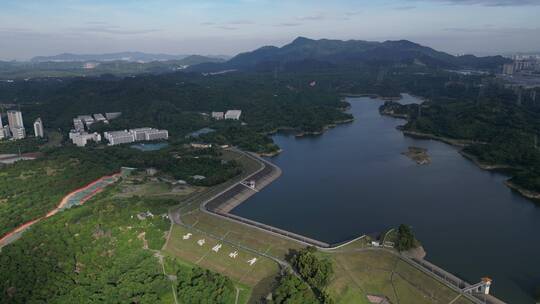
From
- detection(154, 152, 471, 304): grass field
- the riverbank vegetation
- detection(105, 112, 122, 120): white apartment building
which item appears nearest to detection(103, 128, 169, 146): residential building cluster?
the riverbank vegetation

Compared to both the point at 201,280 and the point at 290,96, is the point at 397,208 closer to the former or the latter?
the point at 201,280

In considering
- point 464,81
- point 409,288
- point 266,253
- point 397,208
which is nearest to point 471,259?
point 409,288

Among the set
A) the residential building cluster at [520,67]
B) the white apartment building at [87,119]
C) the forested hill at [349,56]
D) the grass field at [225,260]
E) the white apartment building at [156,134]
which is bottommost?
the grass field at [225,260]

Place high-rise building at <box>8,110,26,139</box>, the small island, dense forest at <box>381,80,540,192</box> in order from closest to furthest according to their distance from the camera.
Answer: dense forest at <box>381,80,540,192</box>
the small island
high-rise building at <box>8,110,26,139</box>

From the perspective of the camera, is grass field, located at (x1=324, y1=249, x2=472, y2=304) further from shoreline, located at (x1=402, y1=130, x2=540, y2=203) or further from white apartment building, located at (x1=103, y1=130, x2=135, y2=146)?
white apartment building, located at (x1=103, y1=130, x2=135, y2=146)

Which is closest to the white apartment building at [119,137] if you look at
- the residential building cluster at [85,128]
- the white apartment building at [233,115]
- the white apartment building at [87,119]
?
the residential building cluster at [85,128]

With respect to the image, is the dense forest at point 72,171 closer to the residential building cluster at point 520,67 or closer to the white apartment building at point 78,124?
the white apartment building at point 78,124
